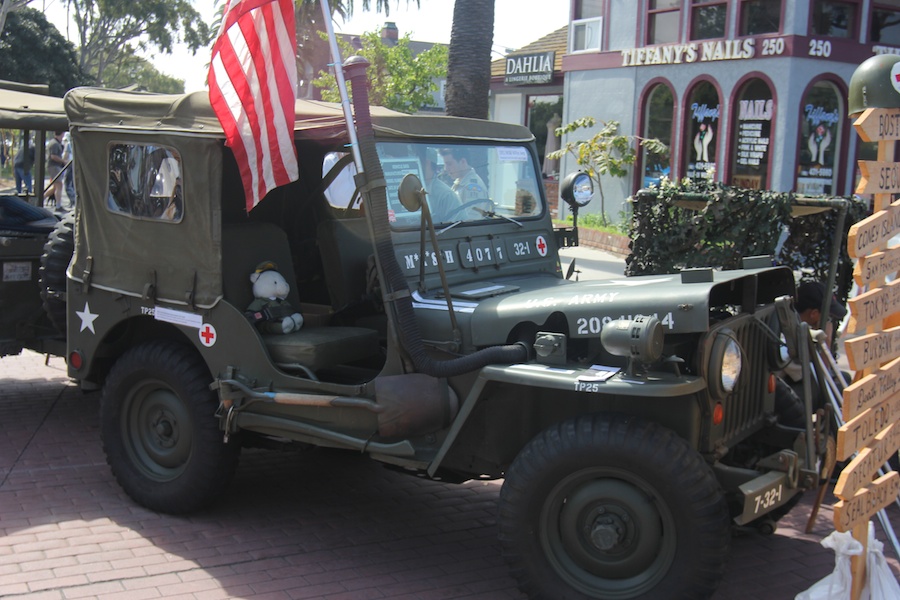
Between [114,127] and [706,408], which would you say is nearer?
[706,408]

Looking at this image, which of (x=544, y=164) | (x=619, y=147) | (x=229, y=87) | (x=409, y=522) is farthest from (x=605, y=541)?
(x=544, y=164)

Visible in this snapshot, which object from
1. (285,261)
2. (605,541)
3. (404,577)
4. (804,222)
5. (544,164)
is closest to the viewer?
(605,541)

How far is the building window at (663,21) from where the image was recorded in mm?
19359

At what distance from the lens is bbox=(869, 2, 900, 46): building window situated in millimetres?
18516

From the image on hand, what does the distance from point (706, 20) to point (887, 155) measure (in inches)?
625

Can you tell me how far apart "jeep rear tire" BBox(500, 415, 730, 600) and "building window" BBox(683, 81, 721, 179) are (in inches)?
609

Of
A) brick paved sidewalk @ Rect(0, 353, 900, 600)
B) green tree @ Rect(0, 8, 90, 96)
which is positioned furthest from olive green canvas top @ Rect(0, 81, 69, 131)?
green tree @ Rect(0, 8, 90, 96)

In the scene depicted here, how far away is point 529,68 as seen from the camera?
2450cm

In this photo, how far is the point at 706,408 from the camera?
4043 mm

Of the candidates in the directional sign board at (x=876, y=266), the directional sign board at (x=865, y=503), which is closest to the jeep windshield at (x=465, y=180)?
the directional sign board at (x=876, y=266)

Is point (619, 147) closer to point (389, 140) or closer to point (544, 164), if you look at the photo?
point (544, 164)

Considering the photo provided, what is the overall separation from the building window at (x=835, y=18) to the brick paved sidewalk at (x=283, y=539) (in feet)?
46.0

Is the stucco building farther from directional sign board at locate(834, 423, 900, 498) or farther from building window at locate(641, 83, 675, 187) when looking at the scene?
directional sign board at locate(834, 423, 900, 498)

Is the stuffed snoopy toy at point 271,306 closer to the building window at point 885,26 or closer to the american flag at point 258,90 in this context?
the american flag at point 258,90
